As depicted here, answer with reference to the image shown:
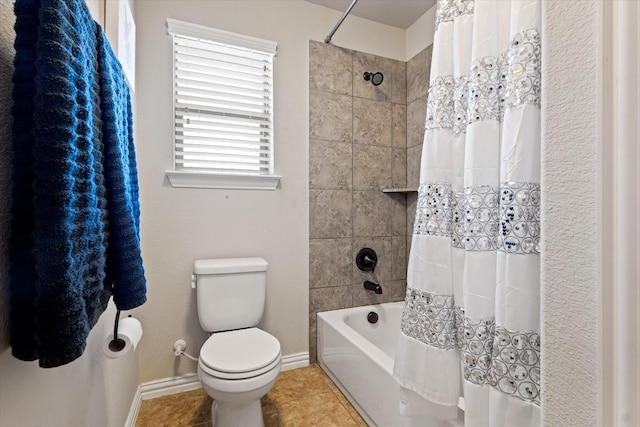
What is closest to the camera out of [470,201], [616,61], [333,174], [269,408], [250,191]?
[616,61]

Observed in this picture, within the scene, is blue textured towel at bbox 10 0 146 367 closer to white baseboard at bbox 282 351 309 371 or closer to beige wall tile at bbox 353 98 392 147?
white baseboard at bbox 282 351 309 371

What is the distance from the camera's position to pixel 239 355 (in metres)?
1.41

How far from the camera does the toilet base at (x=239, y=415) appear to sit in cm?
139

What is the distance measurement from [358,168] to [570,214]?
177cm

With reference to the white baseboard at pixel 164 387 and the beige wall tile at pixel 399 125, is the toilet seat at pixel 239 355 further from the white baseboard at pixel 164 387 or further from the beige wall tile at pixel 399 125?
the beige wall tile at pixel 399 125

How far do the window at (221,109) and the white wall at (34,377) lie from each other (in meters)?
0.78

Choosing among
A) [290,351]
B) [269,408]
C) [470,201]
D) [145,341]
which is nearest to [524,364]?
[470,201]

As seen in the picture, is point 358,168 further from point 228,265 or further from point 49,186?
point 49,186

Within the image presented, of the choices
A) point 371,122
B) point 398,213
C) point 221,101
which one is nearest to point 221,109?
point 221,101

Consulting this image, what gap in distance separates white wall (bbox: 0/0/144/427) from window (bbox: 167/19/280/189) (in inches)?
30.9

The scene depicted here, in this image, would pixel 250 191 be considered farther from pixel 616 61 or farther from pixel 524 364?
pixel 616 61

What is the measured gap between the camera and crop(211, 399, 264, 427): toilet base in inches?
54.7

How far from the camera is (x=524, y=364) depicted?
0.75 metres

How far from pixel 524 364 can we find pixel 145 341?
191 cm
